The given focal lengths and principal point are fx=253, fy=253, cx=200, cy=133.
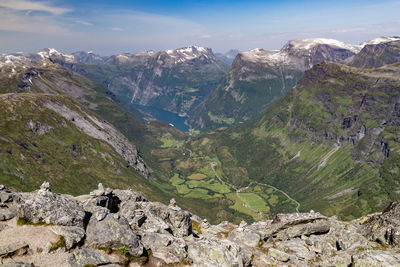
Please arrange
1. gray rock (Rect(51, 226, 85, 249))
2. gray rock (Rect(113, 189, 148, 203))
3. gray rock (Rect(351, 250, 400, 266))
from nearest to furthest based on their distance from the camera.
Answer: gray rock (Rect(51, 226, 85, 249)), gray rock (Rect(351, 250, 400, 266)), gray rock (Rect(113, 189, 148, 203))

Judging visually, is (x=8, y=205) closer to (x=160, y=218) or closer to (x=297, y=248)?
(x=160, y=218)

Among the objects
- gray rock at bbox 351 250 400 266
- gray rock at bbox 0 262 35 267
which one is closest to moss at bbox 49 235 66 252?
gray rock at bbox 0 262 35 267

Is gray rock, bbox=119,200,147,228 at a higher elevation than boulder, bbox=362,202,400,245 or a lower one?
higher

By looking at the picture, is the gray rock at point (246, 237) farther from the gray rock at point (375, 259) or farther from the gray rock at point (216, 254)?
the gray rock at point (375, 259)

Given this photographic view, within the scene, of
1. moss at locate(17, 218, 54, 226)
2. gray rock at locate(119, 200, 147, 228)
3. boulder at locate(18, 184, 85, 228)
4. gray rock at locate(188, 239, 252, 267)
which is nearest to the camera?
moss at locate(17, 218, 54, 226)

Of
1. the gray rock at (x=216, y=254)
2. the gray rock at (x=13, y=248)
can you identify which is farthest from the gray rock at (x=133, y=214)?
the gray rock at (x=13, y=248)

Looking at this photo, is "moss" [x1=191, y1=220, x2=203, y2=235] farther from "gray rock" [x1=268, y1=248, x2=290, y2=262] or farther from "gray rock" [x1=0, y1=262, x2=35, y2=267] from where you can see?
"gray rock" [x1=0, y1=262, x2=35, y2=267]

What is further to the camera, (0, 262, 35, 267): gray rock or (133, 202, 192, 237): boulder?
(133, 202, 192, 237): boulder

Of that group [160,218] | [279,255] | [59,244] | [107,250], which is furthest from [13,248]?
[279,255]
